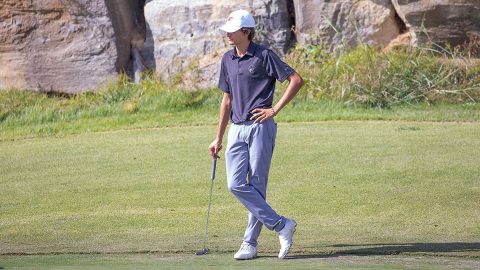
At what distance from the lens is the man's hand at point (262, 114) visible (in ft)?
25.3

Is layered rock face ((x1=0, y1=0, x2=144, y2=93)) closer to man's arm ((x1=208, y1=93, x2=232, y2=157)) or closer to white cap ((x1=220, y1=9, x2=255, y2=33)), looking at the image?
man's arm ((x1=208, y1=93, x2=232, y2=157))

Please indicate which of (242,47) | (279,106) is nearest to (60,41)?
(242,47)

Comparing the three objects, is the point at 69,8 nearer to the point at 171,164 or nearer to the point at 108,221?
the point at 171,164

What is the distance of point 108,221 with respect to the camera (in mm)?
10133

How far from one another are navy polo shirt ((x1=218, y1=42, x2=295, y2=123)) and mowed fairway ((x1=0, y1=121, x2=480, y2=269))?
4.03 ft

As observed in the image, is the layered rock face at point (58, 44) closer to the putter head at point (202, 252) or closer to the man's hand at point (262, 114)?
the putter head at point (202, 252)

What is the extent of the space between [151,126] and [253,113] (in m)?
8.97

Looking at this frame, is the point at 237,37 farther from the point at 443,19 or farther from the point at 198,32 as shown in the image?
the point at 198,32

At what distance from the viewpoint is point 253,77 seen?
308 inches

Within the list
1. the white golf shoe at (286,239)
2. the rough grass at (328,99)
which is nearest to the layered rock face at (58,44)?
the rough grass at (328,99)

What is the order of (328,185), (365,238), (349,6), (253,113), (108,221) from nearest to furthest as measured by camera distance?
(253,113) < (365,238) < (108,221) < (328,185) < (349,6)

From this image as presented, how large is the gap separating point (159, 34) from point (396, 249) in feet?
40.3

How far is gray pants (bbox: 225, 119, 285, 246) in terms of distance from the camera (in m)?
7.78

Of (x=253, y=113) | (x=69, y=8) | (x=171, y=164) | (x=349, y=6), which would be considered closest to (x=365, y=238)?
(x=253, y=113)
